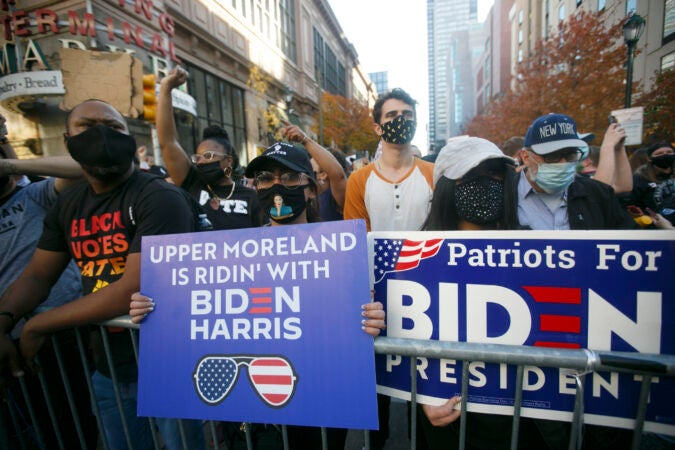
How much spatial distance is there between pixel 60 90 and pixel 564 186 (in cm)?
1216

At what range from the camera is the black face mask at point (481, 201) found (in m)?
1.75

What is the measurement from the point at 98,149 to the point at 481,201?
2028 mm

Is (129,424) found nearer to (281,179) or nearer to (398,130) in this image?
(281,179)

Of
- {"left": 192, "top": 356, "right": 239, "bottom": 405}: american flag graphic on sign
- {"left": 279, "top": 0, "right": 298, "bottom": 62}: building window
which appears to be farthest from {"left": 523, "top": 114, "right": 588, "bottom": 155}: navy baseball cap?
{"left": 279, "top": 0, "right": 298, "bottom": 62}: building window

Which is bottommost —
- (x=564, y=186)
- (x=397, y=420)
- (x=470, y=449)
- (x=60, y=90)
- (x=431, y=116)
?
(x=397, y=420)

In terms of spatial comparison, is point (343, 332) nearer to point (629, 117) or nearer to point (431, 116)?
point (629, 117)

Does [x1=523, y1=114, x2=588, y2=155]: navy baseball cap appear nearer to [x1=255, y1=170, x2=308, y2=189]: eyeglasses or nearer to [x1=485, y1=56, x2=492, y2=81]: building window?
[x1=255, y1=170, x2=308, y2=189]: eyeglasses

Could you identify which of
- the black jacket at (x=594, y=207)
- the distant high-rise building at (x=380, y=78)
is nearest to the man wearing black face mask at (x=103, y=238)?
the black jacket at (x=594, y=207)

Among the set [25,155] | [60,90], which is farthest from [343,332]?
[25,155]

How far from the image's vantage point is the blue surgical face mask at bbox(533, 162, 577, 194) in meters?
2.12

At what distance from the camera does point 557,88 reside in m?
16.7

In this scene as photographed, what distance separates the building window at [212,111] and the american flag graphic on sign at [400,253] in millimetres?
13635

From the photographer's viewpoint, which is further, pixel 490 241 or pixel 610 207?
pixel 610 207

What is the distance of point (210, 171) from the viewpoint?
10.6ft
